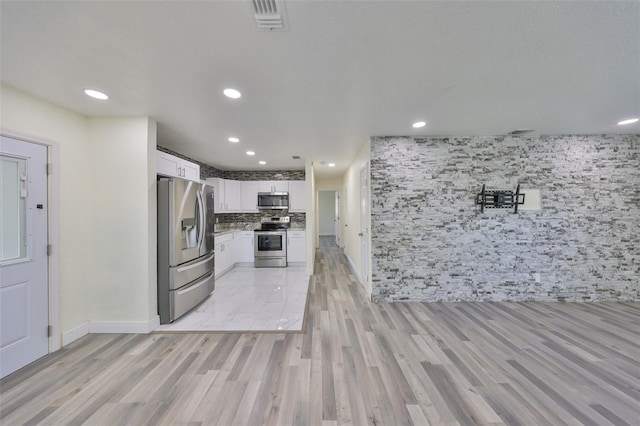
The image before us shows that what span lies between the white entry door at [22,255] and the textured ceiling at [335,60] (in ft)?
2.11

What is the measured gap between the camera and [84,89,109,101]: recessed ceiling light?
7.03 ft

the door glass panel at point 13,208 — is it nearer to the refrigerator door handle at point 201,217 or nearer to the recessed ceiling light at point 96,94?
the recessed ceiling light at point 96,94

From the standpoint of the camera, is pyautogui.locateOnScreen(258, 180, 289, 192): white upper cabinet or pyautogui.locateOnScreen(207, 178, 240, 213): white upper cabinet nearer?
pyautogui.locateOnScreen(207, 178, 240, 213): white upper cabinet

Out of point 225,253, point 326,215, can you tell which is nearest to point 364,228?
point 225,253

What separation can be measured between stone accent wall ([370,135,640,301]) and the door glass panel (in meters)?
3.82

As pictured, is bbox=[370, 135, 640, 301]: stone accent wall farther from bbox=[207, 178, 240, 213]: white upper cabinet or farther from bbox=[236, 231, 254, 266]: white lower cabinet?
bbox=[207, 178, 240, 213]: white upper cabinet

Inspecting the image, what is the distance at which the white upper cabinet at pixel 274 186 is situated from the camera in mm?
6195

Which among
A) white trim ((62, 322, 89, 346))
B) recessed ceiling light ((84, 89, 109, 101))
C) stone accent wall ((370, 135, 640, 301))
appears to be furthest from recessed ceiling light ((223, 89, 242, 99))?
white trim ((62, 322, 89, 346))

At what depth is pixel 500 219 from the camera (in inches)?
143

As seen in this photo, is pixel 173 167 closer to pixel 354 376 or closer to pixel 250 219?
pixel 250 219

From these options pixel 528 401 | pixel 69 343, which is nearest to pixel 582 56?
pixel 528 401

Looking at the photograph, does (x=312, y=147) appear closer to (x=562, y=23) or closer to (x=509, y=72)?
(x=509, y=72)

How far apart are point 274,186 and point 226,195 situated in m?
1.21

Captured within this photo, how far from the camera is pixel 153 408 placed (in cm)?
167
